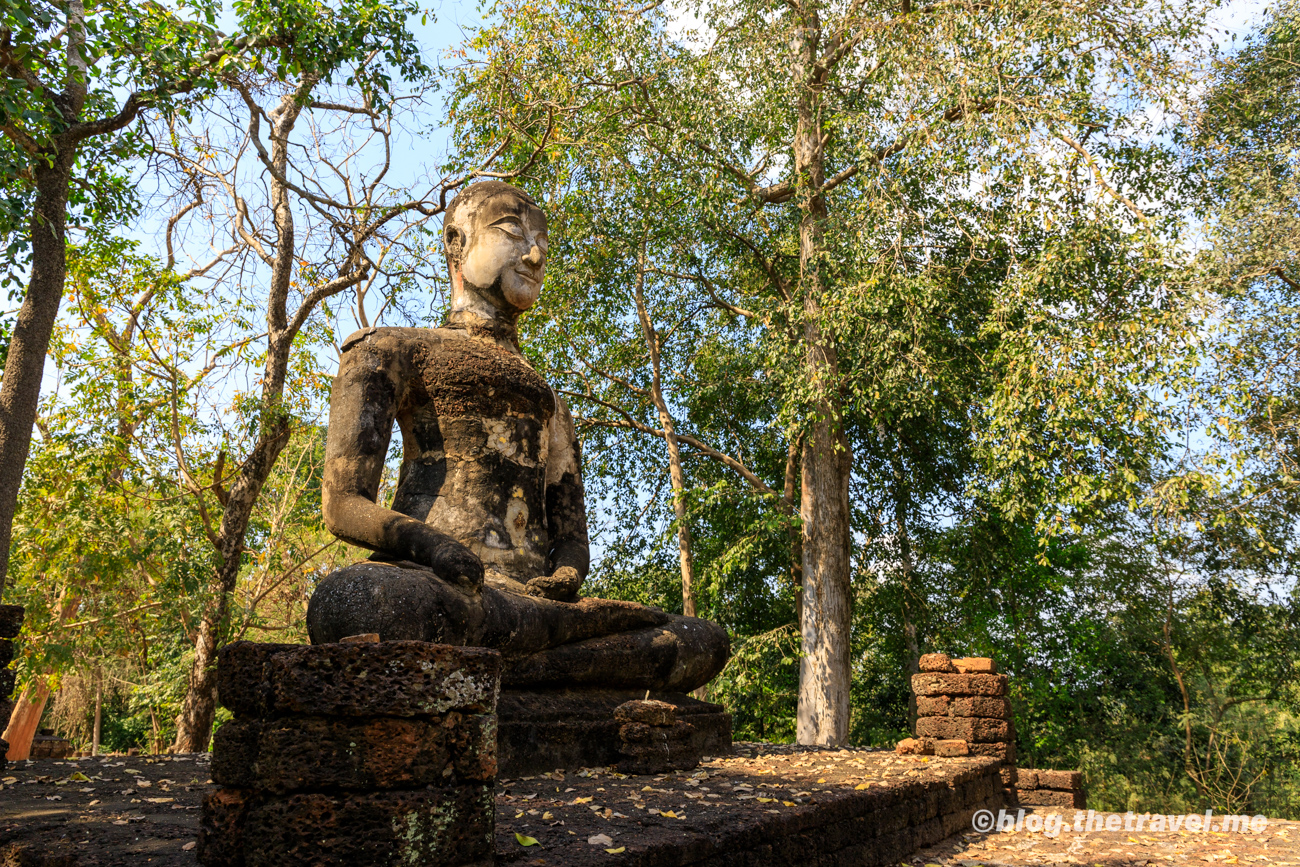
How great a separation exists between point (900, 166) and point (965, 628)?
732cm

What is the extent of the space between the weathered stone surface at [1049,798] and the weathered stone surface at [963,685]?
163 cm

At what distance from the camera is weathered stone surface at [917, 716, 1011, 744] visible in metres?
6.53

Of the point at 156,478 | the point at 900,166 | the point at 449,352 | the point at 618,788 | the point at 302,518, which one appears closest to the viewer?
the point at 618,788

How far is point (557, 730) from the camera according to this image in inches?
170

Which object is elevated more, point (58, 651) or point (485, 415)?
point (485, 415)

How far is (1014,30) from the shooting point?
8.76 m

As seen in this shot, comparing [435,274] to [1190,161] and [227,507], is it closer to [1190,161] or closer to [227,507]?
[227,507]

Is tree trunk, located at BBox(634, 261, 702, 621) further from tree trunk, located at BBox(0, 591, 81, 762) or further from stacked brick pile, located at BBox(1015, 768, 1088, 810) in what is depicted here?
tree trunk, located at BBox(0, 591, 81, 762)

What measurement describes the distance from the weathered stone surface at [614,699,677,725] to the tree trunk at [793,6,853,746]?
243 inches

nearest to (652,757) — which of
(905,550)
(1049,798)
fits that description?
(1049,798)

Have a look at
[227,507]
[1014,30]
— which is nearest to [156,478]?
[227,507]

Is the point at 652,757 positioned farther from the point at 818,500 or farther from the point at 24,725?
the point at 24,725

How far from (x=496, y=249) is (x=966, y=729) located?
4715mm

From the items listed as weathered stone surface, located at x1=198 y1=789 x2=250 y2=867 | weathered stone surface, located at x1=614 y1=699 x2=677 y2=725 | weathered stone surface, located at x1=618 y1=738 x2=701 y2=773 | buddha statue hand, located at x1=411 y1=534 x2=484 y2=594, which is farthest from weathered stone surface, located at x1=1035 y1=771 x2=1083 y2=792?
weathered stone surface, located at x1=198 y1=789 x2=250 y2=867
